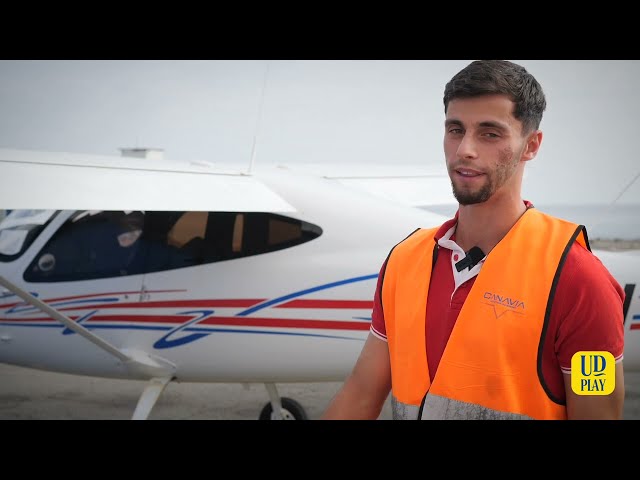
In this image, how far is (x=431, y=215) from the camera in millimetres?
5188

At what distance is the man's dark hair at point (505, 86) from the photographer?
1572 millimetres

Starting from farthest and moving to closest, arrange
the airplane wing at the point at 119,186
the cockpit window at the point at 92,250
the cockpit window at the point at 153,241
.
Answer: the cockpit window at the point at 92,250
the cockpit window at the point at 153,241
the airplane wing at the point at 119,186

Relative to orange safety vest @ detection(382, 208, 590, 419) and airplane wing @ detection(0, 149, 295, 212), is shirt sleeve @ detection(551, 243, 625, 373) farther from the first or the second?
airplane wing @ detection(0, 149, 295, 212)

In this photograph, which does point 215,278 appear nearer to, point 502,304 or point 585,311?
point 502,304

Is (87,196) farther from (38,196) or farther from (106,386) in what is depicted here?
(106,386)

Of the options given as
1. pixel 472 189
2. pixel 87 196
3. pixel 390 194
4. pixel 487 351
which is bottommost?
pixel 487 351

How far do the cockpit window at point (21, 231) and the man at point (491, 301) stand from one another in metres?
4.37

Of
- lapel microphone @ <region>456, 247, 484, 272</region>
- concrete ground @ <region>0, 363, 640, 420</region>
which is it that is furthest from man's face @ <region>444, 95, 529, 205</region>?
concrete ground @ <region>0, 363, 640, 420</region>

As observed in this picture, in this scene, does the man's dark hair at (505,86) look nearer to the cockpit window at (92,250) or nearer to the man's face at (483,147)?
the man's face at (483,147)

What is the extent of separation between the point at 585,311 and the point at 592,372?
0.12 m

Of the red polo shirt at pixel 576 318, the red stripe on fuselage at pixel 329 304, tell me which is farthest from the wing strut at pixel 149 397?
the red polo shirt at pixel 576 318
